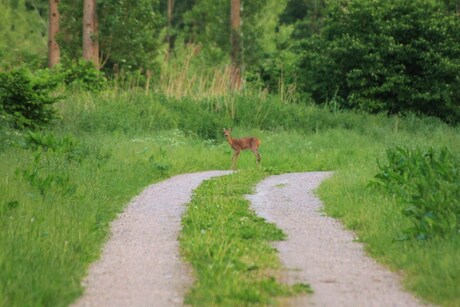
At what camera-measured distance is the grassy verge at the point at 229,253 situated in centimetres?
600

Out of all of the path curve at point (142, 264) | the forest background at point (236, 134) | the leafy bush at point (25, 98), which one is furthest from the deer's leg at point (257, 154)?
the path curve at point (142, 264)

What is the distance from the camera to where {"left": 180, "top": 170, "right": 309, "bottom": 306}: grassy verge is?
19.7ft

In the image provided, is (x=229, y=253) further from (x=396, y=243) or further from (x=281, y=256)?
(x=396, y=243)

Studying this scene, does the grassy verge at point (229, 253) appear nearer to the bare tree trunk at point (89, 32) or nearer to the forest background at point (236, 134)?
the forest background at point (236, 134)

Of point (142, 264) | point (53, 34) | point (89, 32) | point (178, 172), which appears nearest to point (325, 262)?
point (142, 264)

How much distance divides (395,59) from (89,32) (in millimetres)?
12934

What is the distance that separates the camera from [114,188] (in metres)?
12.2

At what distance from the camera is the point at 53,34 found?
34.1 m

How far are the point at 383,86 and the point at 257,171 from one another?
1247 cm

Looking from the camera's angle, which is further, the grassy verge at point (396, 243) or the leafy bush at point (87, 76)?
the leafy bush at point (87, 76)

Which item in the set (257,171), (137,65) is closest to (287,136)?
(257,171)

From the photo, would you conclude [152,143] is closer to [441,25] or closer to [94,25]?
[94,25]

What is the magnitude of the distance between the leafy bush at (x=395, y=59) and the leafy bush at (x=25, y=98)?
13602 mm

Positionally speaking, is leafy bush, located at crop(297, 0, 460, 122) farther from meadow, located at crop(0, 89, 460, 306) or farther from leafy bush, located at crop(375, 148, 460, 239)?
leafy bush, located at crop(375, 148, 460, 239)
